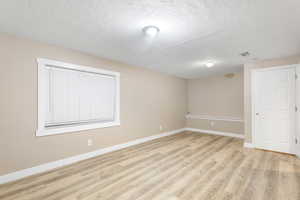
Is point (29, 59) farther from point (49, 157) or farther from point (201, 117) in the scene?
point (201, 117)

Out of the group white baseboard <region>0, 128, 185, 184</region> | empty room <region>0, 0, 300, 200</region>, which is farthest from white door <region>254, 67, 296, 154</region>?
white baseboard <region>0, 128, 185, 184</region>

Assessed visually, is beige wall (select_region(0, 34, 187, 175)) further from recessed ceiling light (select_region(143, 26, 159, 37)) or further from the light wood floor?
recessed ceiling light (select_region(143, 26, 159, 37))

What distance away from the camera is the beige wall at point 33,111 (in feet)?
7.08

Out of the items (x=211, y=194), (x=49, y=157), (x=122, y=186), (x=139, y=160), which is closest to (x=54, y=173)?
(x=49, y=157)

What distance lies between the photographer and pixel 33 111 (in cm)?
239

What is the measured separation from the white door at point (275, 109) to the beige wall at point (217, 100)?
1.19 meters

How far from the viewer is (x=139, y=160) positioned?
116 inches

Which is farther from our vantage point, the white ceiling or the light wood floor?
the light wood floor

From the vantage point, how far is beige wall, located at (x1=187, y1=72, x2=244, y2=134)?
190 inches

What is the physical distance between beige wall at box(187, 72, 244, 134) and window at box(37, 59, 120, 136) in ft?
12.0

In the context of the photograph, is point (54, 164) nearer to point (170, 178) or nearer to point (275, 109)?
point (170, 178)

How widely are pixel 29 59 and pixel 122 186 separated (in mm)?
2608

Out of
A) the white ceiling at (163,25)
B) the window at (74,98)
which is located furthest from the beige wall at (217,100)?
the window at (74,98)

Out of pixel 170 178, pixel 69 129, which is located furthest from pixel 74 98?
pixel 170 178
